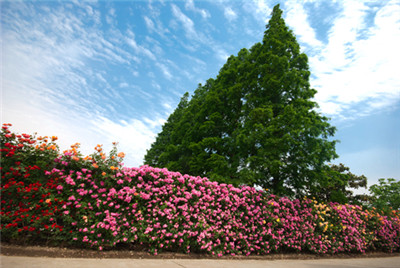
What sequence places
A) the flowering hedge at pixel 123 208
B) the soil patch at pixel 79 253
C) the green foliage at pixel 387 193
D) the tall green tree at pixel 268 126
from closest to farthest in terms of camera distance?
1. the soil patch at pixel 79 253
2. the flowering hedge at pixel 123 208
3. the tall green tree at pixel 268 126
4. the green foliage at pixel 387 193

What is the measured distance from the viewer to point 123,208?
4.95 metres

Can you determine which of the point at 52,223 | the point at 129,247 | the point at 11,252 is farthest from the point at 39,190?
the point at 129,247

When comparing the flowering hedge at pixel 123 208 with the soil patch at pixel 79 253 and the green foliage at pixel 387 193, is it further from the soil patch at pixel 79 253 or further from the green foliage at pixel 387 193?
the green foliage at pixel 387 193

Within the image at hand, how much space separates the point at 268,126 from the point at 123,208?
6.00 meters

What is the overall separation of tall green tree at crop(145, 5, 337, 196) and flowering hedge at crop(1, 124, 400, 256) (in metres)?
1.61

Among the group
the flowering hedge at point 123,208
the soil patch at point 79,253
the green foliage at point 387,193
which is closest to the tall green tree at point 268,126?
the flowering hedge at point 123,208

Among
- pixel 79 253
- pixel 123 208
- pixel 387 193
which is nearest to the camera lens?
pixel 79 253

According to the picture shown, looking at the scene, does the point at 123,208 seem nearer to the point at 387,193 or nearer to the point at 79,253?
the point at 79,253

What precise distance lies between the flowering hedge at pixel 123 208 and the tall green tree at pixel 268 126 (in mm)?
1609

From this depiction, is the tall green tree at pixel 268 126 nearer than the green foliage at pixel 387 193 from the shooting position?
Yes

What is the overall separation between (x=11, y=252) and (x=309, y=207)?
9.07 m

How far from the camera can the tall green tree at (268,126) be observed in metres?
7.97

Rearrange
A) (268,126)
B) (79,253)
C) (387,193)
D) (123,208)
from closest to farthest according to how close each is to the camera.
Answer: (79,253)
(123,208)
(268,126)
(387,193)

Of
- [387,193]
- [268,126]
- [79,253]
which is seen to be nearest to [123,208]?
[79,253]
